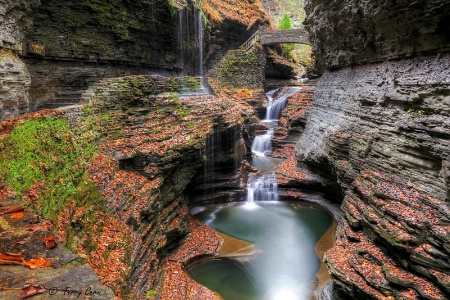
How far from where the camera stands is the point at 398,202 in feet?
29.0

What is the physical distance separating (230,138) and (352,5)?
9.13 meters

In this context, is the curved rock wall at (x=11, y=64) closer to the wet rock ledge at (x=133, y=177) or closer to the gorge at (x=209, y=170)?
the gorge at (x=209, y=170)

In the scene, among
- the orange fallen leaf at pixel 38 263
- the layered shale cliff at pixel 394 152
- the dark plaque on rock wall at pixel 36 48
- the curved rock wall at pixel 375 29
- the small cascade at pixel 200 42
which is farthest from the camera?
the small cascade at pixel 200 42

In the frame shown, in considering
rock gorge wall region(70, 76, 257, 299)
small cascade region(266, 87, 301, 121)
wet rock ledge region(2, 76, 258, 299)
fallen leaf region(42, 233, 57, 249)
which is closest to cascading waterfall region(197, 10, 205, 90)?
small cascade region(266, 87, 301, 121)

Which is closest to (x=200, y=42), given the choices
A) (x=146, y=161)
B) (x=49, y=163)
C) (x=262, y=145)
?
(x=262, y=145)

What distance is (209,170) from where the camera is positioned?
17266 millimetres

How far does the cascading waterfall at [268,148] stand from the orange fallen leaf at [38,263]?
583 inches

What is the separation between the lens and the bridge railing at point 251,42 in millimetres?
34500

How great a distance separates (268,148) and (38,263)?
77.0 feet

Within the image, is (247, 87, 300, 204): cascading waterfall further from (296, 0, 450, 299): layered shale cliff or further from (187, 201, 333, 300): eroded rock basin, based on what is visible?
(296, 0, 450, 299): layered shale cliff

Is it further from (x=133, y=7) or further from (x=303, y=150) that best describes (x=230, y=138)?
(x=133, y=7)

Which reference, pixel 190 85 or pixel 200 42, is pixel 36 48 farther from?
pixel 200 42

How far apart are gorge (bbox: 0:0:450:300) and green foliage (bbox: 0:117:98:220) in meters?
0.05

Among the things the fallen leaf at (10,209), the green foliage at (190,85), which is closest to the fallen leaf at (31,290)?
the fallen leaf at (10,209)
